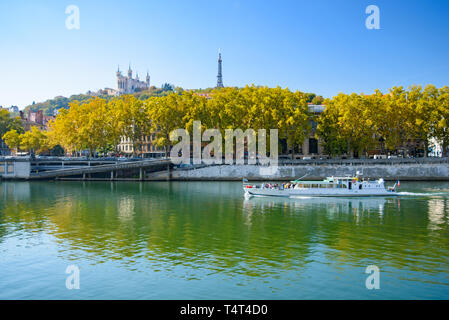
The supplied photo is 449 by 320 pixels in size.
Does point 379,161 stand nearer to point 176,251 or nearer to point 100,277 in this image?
point 176,251

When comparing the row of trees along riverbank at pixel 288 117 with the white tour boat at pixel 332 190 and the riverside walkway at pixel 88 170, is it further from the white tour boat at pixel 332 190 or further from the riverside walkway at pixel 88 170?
the white tour boat at pixel 332 190

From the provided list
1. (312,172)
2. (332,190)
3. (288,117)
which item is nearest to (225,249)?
(332,190)

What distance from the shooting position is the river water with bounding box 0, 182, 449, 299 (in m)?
23.9

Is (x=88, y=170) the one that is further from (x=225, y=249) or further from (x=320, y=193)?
(x=225, y=249)

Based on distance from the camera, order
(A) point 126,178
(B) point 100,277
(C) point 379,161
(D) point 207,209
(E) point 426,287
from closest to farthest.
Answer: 1. (E) point 426,287
2. (B) point 100,277
3. (D) point 207,209
4. (C) point 379,161
5. (A) point 126,178

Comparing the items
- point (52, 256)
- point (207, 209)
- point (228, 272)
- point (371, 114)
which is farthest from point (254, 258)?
point (371, 114)

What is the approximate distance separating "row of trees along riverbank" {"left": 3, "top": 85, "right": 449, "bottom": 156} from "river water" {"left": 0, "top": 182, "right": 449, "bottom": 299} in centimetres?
4062

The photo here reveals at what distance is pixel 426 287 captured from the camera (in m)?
23.8

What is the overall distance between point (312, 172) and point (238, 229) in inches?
2182

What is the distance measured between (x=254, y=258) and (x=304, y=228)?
11.9 meters

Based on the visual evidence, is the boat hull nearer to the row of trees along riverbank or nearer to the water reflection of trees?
the water reflection of trees

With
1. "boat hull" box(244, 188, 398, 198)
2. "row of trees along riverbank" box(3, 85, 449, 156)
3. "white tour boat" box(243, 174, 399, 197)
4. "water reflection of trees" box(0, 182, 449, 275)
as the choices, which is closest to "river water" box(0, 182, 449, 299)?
"water reflection of trees" box(0, 182, 449, 275)

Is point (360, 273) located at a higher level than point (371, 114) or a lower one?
lower

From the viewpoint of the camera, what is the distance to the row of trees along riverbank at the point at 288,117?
94812mm
